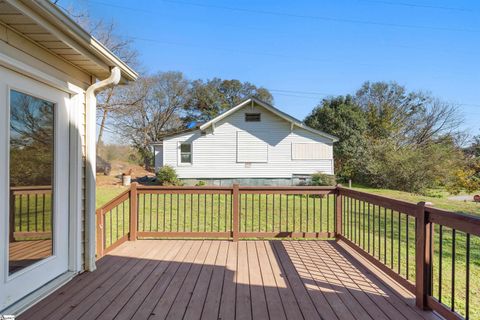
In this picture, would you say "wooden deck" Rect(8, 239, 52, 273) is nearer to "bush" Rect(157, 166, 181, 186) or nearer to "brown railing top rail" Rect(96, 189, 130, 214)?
"brown railing top rail" Rect(96, 189, 130, 214)

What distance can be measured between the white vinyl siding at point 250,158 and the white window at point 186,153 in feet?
0.76

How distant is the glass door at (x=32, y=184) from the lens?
2.10 metres

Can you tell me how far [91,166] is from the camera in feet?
9.96

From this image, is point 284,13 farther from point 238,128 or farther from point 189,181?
point 189,181

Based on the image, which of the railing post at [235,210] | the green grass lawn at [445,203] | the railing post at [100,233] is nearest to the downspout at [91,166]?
the railing post at [100,233]

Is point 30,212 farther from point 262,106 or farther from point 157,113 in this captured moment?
point 157,113

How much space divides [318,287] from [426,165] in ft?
47.0

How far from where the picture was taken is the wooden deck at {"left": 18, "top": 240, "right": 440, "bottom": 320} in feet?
7.25

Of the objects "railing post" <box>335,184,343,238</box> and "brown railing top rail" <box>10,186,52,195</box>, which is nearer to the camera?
"brown railing top rail" <box>10,186,52,195</box>

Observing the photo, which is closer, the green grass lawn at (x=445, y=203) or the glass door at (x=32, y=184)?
the glass door at (x=32, y=184)

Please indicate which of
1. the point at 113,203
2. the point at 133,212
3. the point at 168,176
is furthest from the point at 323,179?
the point at 113,203

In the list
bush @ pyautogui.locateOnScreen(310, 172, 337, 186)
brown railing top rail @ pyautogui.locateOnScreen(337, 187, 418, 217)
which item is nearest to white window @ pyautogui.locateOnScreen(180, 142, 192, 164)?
bush @ pyautogui.locateOnScreen(310, 172, 337, 186)

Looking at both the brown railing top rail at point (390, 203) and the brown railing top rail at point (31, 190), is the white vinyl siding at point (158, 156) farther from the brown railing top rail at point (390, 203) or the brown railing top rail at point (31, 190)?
the brown railing top rail at point (31, 190)

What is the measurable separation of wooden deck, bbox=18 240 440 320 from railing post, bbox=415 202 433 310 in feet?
0.38
